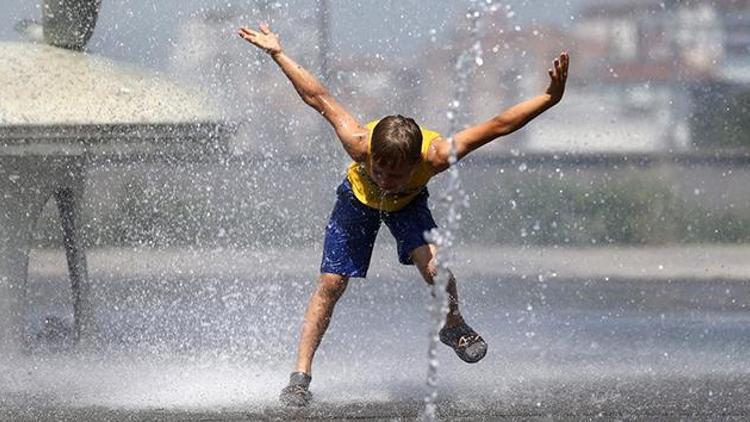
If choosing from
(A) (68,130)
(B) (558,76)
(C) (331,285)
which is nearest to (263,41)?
(C) (331,285)

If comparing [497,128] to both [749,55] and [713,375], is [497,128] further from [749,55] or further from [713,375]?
[749,55]

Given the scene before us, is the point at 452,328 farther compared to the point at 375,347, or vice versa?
the point at 375,347

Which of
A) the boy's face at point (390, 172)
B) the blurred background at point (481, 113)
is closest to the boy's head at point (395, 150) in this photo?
the boy's face at point (390, 172)

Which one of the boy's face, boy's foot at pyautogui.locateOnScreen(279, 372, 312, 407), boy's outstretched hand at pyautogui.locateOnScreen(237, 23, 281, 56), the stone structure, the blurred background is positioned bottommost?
boy's foot at pyautogui.locateOnScreen(279, 372, 312, 407)

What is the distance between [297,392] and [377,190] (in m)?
0.56

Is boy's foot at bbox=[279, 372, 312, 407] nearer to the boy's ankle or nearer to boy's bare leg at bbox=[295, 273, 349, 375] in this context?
the boy's ankle

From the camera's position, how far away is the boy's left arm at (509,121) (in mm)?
3635

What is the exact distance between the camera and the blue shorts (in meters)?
3.99

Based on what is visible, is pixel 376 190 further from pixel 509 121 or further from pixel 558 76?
pixel 558 76

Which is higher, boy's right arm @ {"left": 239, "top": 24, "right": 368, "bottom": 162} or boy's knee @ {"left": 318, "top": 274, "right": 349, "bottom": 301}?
boy's right arm @ {"left": 239, "top": 24, "right": 368, "bottom": 162}

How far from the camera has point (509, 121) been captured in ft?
12.0

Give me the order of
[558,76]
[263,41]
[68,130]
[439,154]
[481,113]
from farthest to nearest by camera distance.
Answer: [481,113] → [68,130] → [263,41] → [439,154] → [558,76]

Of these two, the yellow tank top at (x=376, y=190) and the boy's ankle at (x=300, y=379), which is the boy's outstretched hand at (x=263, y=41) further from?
the boy's ankle at (x=300, y=379)

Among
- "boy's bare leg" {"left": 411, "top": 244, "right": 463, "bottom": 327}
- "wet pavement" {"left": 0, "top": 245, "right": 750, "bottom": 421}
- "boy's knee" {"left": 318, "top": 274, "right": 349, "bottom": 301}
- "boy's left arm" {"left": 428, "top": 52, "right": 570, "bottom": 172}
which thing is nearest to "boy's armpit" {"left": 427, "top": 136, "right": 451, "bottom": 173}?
"boy's left arm" {"left": 428, "top": 52, "right": 570, "bottom": 172}
